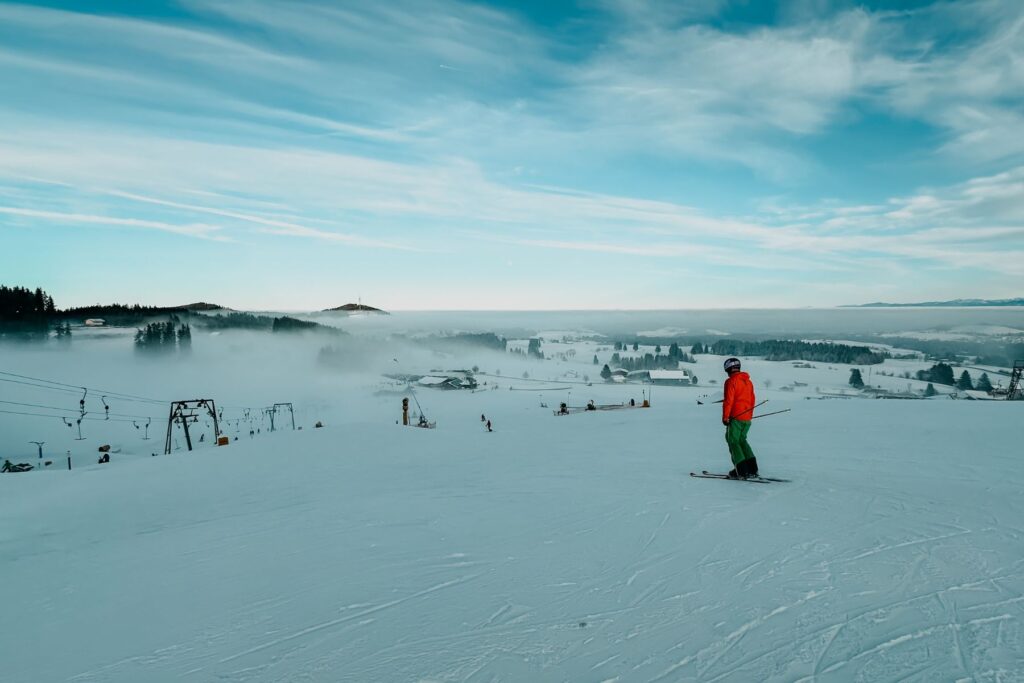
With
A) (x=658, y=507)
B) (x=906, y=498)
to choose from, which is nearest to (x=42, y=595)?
(x=658, y=507)

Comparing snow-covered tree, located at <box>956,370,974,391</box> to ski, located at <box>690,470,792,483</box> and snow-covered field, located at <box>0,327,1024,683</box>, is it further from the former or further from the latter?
ski, located at <box>690,470,792,483</box>

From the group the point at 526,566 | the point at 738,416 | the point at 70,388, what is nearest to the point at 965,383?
the point at 738,416

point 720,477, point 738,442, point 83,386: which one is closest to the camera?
point 738,442

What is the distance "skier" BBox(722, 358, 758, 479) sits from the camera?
29.1ft

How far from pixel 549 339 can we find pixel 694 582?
551 feet

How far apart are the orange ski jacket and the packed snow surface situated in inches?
50.9

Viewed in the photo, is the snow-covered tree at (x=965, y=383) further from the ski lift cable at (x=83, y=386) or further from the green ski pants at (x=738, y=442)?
the ski lift cable at (x=83, y=386)

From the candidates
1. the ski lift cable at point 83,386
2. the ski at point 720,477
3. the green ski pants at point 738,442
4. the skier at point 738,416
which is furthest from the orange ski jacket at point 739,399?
the ski lift cable at point 83,386

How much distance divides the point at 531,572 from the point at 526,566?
6.5 inches

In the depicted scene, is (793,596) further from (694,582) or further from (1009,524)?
(1009,524)

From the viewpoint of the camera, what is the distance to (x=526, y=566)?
552 centimetres

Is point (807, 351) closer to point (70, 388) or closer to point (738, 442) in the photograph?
point (738, 442)

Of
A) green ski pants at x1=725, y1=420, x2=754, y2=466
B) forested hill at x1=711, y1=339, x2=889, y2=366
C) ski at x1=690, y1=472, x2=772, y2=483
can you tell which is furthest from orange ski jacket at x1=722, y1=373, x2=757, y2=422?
forested hill at x1=711, y1=339, x2=889, y2=366

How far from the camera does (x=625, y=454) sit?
12.4 m
